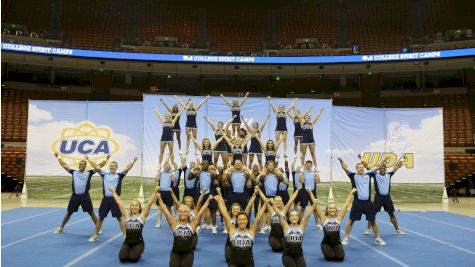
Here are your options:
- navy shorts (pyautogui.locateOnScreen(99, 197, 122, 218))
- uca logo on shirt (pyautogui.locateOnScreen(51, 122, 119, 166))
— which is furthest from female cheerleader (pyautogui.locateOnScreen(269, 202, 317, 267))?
uca logo on shirt (pyautogui.locateOnScreen(51, 122, 119, 166))

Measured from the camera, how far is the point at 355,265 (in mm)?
7062

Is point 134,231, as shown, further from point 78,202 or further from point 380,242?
point 380,242

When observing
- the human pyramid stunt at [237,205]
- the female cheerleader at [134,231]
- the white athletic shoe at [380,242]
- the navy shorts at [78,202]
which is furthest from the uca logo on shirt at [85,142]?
the white athletic shoe at [380,242]

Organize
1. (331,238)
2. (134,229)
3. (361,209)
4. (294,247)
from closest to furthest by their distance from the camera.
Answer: (294,247) → (134,229) → (331,238) → (361,209)

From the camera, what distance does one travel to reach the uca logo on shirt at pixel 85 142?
1598 cm

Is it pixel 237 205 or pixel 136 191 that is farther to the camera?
pixel 136 191

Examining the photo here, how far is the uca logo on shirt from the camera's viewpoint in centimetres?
1598

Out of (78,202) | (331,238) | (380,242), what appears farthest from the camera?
(78,202)

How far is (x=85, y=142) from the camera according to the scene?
16.1 m

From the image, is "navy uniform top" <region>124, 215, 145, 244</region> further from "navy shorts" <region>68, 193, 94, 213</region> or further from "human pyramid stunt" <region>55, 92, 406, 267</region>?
"navy shorts" <region>68, 193, 94, 213</region>

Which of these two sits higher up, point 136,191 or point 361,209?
point 361,209

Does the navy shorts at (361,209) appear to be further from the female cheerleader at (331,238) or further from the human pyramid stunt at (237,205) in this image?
the female cheerleader at (331,238)

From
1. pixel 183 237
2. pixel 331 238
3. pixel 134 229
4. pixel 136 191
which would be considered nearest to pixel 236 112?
pixel 136 191

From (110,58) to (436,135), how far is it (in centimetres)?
2008
